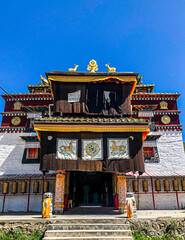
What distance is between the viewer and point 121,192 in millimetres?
13742

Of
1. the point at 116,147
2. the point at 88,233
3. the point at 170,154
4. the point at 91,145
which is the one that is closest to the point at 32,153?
the point at 91,145

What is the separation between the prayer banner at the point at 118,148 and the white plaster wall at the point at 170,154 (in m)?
5.69

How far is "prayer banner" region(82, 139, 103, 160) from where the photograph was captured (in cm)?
1359

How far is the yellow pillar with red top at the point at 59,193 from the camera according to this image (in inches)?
522

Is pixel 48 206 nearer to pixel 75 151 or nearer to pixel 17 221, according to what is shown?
pixel 17 221

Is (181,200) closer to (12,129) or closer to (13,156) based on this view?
(13,156)

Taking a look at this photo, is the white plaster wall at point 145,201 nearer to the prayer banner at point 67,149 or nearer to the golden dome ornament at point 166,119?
the prayer banner at point 67,149

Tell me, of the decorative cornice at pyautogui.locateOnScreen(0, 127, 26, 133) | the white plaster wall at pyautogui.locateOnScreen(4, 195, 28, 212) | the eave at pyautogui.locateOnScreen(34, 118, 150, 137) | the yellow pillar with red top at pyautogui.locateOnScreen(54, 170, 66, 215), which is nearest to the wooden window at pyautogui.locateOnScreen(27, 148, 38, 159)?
the decorative cornice at pyautogui.locateOnScreen(0, 127, 26, 133)

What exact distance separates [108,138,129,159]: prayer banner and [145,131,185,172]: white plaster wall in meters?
5.69

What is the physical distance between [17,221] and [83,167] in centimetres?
460

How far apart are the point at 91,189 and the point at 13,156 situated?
753 cm

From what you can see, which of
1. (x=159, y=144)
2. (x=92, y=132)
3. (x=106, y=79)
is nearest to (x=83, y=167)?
(x=92, y=132)

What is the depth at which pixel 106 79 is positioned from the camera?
53.9 ft

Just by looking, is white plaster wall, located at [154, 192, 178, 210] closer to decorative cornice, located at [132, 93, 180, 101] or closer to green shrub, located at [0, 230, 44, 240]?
decorative cornice, located at [132, 93, 180, 101]
